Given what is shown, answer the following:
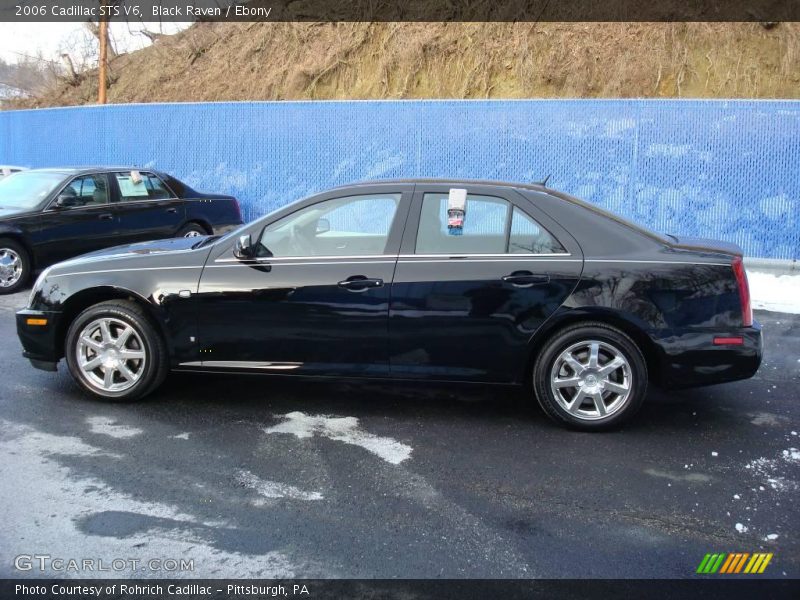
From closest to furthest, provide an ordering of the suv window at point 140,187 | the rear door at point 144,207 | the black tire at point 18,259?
the black tire at point 18,259 → the rear door at point 144,207 → the suv window at point 140,187

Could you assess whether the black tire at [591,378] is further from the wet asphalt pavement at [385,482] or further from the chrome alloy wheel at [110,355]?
the chrome alloy wheel at [110,355]

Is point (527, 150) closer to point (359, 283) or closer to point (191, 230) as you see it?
point (191, 230)

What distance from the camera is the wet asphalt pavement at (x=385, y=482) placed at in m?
3.27

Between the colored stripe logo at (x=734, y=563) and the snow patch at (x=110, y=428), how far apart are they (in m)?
3.29

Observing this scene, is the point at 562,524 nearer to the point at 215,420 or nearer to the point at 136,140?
the point at 215,420

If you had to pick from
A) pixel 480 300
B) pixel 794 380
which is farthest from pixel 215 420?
pixel 794 380

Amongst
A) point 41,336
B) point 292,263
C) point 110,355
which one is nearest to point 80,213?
point 41,336

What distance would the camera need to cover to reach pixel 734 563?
3.25 m

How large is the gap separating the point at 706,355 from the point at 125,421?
3721mm

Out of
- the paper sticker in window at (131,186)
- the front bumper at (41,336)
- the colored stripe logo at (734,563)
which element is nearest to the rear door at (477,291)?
the colored stripe logo at (734,563)

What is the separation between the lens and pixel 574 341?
464cm

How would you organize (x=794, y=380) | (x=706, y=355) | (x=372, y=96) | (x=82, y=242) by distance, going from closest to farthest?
(x=706, y=355), (x=794, y=380), (x=82, y=242), (x=372, y=96)

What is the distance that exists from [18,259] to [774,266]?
10.4 meters

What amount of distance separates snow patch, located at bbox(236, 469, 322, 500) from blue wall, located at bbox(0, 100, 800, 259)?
31.2 ft
